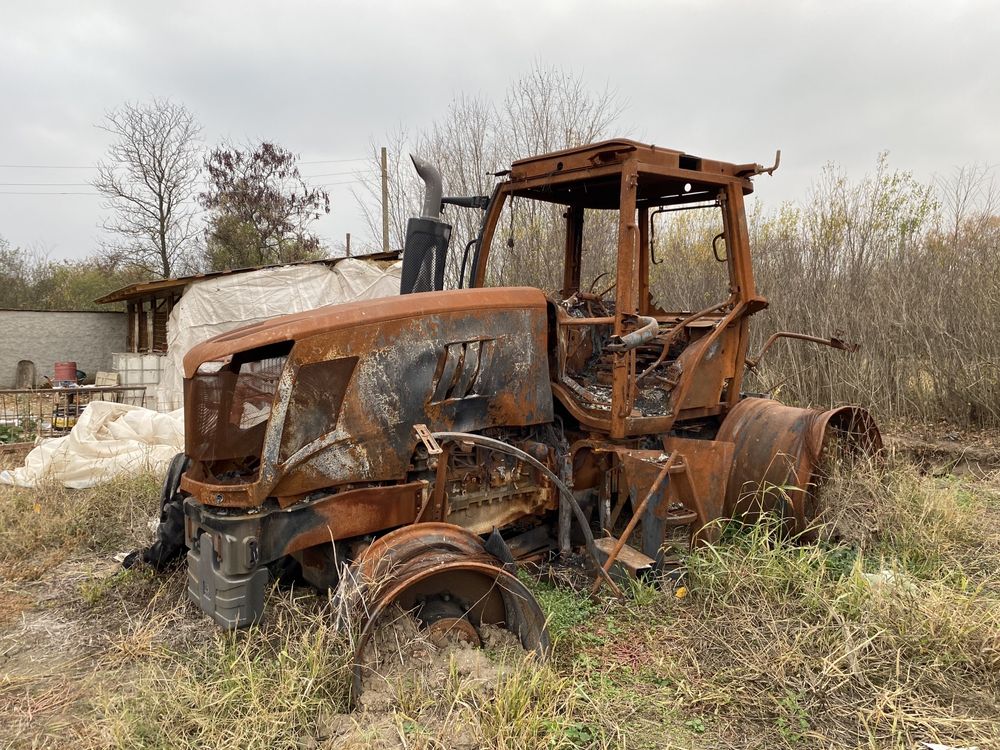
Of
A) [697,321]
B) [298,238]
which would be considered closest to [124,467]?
[697,321]

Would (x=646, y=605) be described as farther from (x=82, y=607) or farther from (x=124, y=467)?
(x=124, y=467)

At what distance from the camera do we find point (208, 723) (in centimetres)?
247

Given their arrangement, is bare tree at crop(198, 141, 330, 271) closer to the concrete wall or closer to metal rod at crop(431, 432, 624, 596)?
the concrete wall

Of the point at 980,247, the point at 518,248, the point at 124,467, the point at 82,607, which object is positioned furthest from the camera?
the point at 518,248

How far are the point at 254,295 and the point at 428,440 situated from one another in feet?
34.4

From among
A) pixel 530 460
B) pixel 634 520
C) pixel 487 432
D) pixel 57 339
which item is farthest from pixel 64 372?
pixel 634 520

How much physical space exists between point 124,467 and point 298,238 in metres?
16.7

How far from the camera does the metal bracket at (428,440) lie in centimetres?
306

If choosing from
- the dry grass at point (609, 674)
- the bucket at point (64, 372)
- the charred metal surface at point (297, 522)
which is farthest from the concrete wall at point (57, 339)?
the charred metal surface at point (297, 522)

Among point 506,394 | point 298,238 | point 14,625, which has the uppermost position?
point 298,238

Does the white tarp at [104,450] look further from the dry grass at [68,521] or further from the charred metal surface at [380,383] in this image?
the charred metal surface at [380,383]

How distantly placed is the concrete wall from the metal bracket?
16744 millimetres

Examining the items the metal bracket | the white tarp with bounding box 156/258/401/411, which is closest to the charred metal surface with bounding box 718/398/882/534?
the metal bracket

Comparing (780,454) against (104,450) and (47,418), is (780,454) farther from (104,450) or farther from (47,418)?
(47,418)
